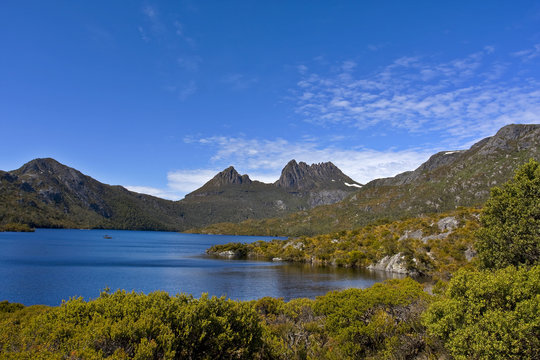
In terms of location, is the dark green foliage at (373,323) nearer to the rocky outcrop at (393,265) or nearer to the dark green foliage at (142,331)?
the dark green foliage at (142,331)

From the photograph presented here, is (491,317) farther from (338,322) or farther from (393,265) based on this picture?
(393,265)

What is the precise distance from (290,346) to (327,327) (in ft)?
8.76

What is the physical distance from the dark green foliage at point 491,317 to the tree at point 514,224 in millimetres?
9351

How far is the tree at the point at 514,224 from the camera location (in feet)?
73.3

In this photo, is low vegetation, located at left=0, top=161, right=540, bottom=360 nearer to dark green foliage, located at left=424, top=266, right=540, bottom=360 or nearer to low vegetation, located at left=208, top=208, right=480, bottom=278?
dark green foliage, located at left=424, top=266, right=540, bottom=360

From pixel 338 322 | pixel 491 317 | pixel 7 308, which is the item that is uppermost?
pixel 491 317

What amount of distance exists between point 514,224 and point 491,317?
46.8ft

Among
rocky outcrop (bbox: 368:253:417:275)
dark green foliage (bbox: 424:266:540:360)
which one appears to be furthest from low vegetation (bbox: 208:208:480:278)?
dark green foliage (bbox: 424:266:540:360)

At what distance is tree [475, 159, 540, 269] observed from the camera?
2234 cm

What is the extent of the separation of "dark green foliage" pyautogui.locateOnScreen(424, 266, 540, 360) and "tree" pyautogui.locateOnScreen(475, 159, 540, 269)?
9.35m

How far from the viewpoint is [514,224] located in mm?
22953

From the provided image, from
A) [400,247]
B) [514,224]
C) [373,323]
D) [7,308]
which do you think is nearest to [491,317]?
[373,323]

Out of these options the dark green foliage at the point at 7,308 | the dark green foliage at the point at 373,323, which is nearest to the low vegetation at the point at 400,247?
the dark green foliage at the point at 373,323


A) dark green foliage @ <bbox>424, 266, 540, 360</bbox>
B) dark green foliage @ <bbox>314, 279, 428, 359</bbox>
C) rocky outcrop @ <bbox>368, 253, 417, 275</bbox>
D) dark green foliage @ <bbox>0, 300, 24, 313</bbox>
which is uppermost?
dark green foliage @ <bbox>424, 266, 540, 360</bbox>
